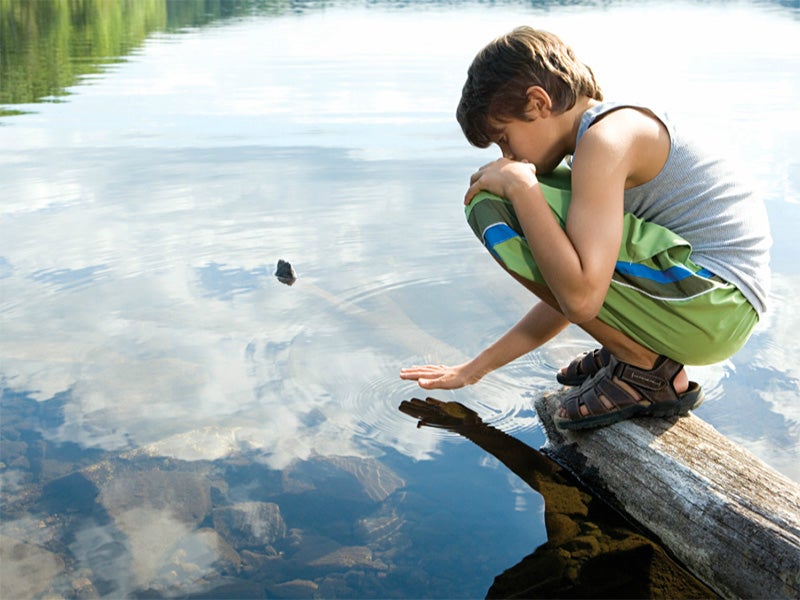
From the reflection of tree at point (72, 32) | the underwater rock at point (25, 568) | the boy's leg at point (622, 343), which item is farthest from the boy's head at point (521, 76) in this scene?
the reflection of tree at point (72, 32)

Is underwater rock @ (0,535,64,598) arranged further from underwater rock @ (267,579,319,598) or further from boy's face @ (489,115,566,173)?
boy's face @ (489,115,566,173)

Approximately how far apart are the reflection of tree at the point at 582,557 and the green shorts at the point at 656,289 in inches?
22.1

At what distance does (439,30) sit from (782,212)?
1755cm

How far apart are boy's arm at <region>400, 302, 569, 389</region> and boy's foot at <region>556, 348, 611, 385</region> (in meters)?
0.14

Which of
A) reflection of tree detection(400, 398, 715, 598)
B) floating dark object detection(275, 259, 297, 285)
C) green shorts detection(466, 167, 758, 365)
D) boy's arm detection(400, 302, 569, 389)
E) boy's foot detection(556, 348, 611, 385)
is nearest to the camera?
reflection of tree detection(400, 398, 715, 598)

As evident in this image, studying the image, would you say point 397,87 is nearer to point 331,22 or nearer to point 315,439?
point 315,439

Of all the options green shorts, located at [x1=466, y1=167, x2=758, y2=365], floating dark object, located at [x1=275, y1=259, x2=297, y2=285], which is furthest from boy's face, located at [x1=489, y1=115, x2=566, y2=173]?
floating dark object, located at [x1=275, y1=259, x2=297, y2=285]

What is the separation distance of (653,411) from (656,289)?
413 mm

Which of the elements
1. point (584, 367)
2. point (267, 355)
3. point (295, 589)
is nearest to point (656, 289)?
point (584, 367)

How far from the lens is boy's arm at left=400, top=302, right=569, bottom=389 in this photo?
124 inches

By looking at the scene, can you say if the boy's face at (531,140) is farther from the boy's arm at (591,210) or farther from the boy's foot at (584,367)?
the boy's foot at (584,367)

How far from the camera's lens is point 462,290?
14.8ft

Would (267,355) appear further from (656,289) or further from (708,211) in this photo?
(708,211)

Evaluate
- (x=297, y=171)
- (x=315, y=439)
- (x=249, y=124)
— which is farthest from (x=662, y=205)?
(x=249, y=124)
